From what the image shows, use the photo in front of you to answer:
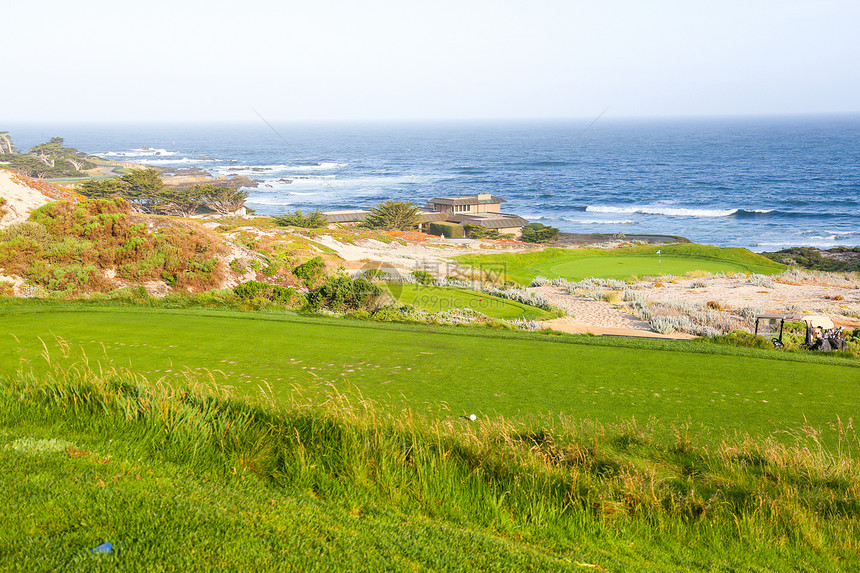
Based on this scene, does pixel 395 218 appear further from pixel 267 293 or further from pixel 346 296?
pixel 346 296

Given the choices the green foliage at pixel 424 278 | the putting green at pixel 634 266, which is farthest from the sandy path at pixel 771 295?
the green foliage at pixel 424 278

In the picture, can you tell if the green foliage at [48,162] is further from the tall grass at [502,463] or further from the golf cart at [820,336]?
the golf cart at [820,336]

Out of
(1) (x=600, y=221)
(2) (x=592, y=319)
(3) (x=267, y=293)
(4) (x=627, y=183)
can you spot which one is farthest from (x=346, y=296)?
(4) (x=627, y=183)

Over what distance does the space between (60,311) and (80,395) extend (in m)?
7.12

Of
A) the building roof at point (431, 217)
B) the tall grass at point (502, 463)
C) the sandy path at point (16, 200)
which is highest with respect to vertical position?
the sandy path at point (16, 200)

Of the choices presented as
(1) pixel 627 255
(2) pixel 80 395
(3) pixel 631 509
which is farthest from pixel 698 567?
(1) pixel 627 255

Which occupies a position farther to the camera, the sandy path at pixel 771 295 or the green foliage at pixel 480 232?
the green foliage at pixel 480 232

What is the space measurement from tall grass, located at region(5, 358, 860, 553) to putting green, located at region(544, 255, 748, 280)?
22.5m

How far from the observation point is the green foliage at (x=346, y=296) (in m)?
16.4

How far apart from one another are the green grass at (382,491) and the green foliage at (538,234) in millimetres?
39836

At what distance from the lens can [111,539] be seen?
295 cm

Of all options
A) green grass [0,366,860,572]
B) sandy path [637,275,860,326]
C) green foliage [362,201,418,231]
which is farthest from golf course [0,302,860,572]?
green foliage [362,201,418,231]

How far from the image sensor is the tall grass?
4008mm

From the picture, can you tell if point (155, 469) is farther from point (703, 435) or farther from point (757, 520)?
point (703, 435)
